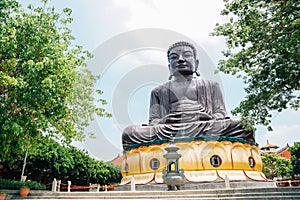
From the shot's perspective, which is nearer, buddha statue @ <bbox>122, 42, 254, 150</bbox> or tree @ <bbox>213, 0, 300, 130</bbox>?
tree @ <bbox>213, 0, 300, 130</bbox>

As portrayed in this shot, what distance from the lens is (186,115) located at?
1531cm

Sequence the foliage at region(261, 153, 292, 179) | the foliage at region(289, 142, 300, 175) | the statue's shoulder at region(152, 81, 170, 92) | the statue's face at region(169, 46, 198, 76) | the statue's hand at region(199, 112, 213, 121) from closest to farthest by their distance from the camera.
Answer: the statue's hand at region(199, 112, 213, 121)
the statue's face at region(169, 46, 198, 76)
the statue's shoulder at region(152, 81, 170, 92)
the foliage at region(289, 142, 300, 175)
the foliage at region(261, 153, 292, 179)

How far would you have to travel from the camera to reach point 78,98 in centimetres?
1520

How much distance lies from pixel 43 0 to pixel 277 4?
8.13 metres

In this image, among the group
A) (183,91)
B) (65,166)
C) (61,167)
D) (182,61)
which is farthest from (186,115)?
(61,167)

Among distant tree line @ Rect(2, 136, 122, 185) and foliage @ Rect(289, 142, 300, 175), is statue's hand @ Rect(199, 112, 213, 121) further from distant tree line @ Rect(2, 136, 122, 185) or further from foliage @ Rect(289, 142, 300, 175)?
foliage @ Rect(289, 142, 300, 175)

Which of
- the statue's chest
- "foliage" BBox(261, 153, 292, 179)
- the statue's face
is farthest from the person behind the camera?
"foliage" BBox(261, 153, 292, 179)

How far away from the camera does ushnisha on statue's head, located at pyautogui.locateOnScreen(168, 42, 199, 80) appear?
55.6 feet

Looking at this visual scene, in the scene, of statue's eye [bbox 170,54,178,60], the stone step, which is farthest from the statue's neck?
the stone step

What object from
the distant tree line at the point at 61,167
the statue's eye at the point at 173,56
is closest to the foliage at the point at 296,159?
the statue's eye at the point at 173,56

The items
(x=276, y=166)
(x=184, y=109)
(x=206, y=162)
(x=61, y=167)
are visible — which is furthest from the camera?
(x=276, y=166)

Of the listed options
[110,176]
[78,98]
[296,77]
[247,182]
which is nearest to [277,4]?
[296,77]

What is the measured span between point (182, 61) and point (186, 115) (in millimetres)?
3659

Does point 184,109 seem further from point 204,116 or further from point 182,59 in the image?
point 182,59
